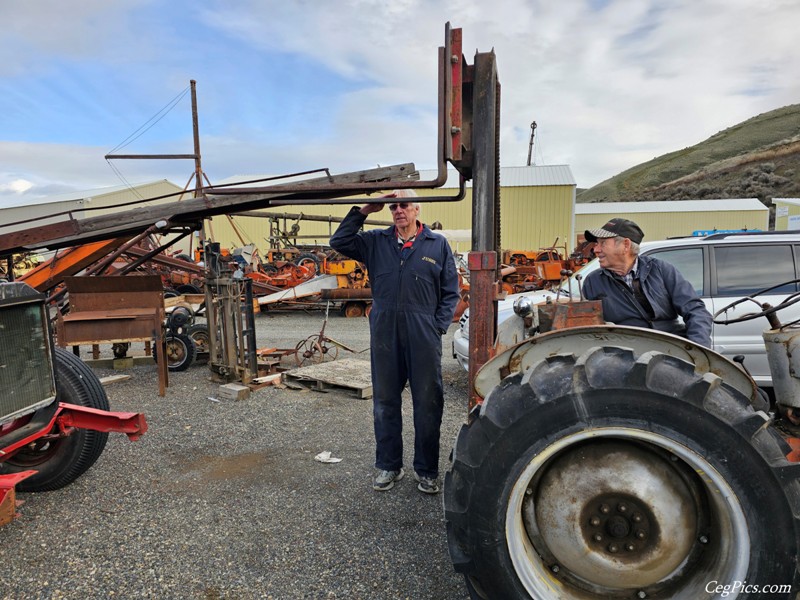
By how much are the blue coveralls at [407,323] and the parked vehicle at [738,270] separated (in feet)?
4.72

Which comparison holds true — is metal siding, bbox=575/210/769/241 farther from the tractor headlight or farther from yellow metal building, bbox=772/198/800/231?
the tractor headlight

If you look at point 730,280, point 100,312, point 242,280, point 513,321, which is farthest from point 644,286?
point 100,312

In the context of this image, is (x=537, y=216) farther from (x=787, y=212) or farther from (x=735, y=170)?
(x=735, y=170)

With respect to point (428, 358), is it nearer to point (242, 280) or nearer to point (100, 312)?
point (242, 280)

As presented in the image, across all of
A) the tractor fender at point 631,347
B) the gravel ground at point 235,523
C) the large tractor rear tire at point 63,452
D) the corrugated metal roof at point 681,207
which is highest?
the corrugated metal roof at point 681,207

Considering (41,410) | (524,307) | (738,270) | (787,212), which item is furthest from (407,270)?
(787,212)

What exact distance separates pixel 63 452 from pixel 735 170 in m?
58.6

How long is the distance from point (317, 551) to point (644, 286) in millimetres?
2205

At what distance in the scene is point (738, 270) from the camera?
480cm

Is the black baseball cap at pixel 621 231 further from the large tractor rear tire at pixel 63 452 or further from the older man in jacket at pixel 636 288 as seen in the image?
the large tractor rear tire at pixel 63 452

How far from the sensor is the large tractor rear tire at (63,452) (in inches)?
135

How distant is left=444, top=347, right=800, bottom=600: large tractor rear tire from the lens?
1617 millimetres

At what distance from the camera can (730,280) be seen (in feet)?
15.7

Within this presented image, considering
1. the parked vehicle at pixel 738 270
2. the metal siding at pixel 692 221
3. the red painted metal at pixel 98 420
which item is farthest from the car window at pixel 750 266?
the metal siding at pixel 692 221
